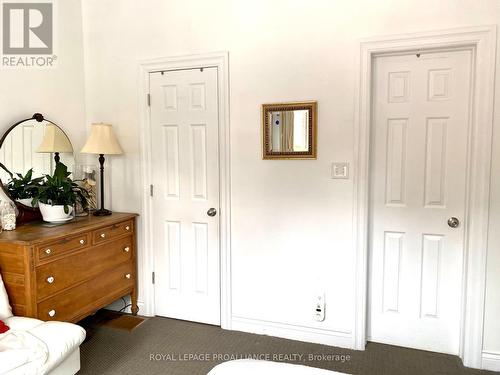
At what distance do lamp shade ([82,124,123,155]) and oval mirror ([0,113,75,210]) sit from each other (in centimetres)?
24

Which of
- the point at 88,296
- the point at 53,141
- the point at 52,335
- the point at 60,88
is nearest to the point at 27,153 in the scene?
the point at 53,141

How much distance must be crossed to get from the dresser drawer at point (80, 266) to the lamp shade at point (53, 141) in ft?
2.91

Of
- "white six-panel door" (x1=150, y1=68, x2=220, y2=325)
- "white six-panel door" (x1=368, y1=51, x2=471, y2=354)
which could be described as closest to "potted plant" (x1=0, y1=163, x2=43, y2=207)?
"white six-panel door" (x1=150, y1=68, x2=220, y2=325)

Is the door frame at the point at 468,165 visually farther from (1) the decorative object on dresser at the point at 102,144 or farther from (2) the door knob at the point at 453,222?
(1) the decorative object on dresser at the point at 102,144

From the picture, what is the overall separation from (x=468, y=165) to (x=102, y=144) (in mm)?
2684

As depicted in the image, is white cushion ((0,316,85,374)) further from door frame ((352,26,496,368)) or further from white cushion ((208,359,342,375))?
door frame ((352,26,496,368))

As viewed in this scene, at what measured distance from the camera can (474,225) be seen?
2469 millimetres

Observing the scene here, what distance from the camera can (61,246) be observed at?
249 cm

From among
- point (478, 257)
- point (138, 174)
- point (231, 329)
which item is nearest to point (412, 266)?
point (478, 257)

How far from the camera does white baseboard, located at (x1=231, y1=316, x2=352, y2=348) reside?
2.78m

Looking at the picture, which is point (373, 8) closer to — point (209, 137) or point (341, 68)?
point (341, 68)

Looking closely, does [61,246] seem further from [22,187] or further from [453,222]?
[453,222]

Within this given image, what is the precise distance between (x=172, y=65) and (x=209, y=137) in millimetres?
651

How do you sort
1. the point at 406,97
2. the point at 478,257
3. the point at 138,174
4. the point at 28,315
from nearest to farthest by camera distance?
the point at 28,315
the point at 478,257
the point at 406,97
the point at 138,174
